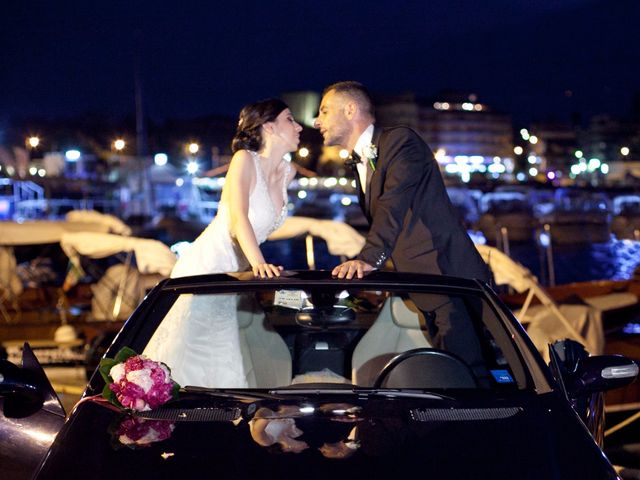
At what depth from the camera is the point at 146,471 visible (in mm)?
2932

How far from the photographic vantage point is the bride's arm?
543cm

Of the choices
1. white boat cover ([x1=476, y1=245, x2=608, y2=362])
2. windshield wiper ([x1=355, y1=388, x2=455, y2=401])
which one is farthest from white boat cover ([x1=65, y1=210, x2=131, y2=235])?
windshield wiper ([x1=355, y1=388, x2=455, y2=401])

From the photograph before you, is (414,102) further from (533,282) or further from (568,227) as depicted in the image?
(533,282)

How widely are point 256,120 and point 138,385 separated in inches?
109

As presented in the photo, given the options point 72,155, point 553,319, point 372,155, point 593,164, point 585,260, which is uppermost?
point 72,155

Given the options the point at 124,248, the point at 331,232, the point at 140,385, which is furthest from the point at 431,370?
the point at 124,248

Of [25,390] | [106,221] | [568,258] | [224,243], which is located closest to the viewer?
[25,390]

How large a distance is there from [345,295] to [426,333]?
430 mm

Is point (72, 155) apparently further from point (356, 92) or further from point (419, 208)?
point (419, 208)

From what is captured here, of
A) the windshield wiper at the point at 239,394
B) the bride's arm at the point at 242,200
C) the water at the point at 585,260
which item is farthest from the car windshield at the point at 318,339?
the water at the point at 585,260

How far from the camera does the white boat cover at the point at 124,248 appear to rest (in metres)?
12.3

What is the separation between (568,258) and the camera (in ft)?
168

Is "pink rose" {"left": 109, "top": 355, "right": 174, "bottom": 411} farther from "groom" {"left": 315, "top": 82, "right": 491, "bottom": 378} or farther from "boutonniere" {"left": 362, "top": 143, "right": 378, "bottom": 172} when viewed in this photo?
"boutonniere" {"left": 362, "top": 143, "right": 378, "bottom": 172}

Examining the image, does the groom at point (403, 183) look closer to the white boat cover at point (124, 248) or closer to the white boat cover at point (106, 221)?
the white boat cover at point (124, 248)
